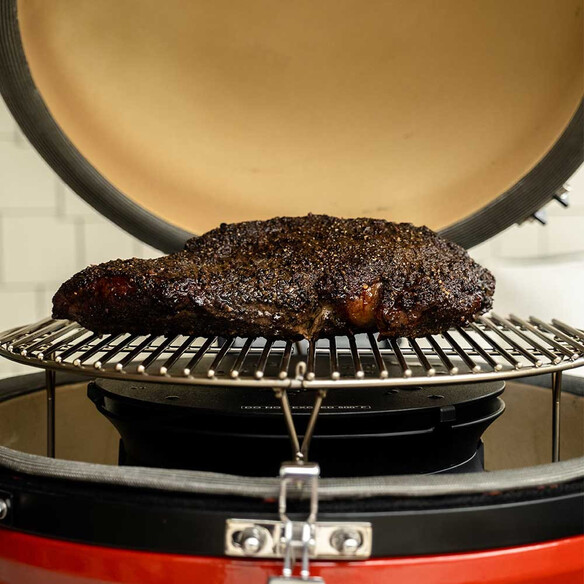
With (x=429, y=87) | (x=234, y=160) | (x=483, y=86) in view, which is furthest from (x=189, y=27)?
(x=483, y=86)

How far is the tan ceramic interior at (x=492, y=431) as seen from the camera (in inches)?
50.7

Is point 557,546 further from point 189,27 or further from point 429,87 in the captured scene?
point 189,27

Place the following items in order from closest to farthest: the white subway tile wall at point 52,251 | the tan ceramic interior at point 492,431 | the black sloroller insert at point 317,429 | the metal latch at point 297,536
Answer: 1. the metal latch at point 297,536
2. the black sloroller insert at point 317,429
3. the tan ceramic interior at point 492,431
4. the white subway tile wall at point 52,251

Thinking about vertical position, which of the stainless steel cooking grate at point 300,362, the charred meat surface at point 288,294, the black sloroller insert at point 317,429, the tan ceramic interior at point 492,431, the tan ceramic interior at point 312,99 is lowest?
the tan ceramic interior at point 492,431

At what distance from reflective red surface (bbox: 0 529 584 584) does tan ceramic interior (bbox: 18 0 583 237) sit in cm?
82

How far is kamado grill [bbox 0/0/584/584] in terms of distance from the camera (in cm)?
71

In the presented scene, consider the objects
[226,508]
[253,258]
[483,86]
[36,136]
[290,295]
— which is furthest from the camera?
[483,86]

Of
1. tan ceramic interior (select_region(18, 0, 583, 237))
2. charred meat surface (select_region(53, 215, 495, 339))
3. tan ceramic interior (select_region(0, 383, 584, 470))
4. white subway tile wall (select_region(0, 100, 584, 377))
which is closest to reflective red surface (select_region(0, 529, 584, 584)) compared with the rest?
charred meat surface (select_region(53, 215, 495, 339))

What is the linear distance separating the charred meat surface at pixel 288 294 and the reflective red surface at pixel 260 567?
1.05 ft

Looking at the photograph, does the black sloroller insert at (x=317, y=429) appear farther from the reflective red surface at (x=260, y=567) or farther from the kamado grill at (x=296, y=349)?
the reflective red surface at (x=260, y=567)

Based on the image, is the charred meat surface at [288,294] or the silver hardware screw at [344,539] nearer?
the silver hardware screw at [344,539]

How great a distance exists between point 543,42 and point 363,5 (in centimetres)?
36

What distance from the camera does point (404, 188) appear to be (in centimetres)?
148

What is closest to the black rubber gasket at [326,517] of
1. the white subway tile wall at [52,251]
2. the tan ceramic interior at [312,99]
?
the tan ceramic interior at [312,99]
